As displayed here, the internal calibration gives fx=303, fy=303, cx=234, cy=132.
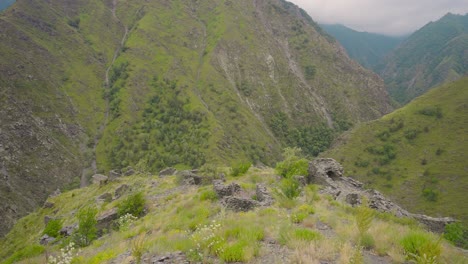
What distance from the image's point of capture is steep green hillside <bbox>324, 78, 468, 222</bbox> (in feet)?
305

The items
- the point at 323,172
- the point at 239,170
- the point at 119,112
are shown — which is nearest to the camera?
the point at 323,172

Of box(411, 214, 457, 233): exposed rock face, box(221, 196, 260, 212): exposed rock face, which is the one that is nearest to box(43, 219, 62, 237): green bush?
box(221, 196, 260, 212): exposed rock face

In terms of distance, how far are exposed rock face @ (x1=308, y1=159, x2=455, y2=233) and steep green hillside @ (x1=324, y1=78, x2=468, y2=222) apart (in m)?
62.8

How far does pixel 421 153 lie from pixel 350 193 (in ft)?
355

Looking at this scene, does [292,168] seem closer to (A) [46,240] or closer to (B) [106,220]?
(B) [106,220]

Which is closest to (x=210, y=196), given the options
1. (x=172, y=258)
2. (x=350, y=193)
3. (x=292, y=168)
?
(x=350, y=193)

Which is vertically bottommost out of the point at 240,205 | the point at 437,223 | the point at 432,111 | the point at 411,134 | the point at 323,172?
the point at 323,172

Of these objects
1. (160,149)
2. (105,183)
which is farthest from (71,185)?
(105,183)

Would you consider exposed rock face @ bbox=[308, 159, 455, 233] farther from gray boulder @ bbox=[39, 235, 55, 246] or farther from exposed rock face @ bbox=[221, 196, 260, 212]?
Answer: gray boulder @ bbox=[39, 235, 55, 246]

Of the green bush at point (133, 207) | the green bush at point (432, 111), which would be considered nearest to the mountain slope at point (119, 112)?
the green bush at point (432, 111)

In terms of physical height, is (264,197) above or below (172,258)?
below

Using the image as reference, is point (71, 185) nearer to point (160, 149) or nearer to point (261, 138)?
point (160, 149)

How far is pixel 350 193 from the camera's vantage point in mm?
25750

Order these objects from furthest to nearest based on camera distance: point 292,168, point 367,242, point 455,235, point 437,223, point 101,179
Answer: point 101,179 → point 292,168 → point 437,223 → point 455,235 → point 367,242
